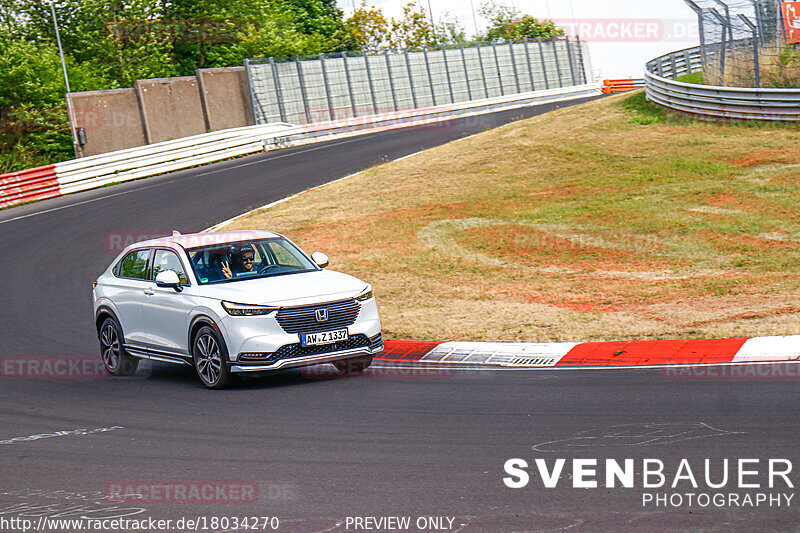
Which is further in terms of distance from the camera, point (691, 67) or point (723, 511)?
point (691, 67)

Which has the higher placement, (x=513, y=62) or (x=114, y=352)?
(x=513, y=62)

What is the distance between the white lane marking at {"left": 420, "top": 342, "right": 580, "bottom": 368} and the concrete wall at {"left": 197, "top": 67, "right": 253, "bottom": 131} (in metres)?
34.0

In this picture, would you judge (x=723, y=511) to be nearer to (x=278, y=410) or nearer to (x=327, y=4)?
(x=278, y=410)

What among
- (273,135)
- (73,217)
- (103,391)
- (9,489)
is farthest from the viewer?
(273,135)

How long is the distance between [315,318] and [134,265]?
10.2 ft

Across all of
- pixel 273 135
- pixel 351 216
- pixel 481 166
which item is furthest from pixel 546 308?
pixel 273 135

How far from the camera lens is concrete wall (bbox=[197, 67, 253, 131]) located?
43750 mm

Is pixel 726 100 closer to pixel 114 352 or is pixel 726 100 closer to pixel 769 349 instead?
pixel 769 349

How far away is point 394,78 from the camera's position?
50125 mm

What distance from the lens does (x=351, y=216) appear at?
23.2m

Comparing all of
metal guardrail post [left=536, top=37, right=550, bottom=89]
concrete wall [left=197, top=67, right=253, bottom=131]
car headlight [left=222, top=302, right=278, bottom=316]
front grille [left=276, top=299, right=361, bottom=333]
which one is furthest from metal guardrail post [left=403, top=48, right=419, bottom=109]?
car headlight [left=222, top=302, right=278, bottom=316]

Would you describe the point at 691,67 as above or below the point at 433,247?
above

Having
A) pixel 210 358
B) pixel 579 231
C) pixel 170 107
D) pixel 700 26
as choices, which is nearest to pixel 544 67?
pixel 170 107

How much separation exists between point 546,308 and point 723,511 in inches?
318
